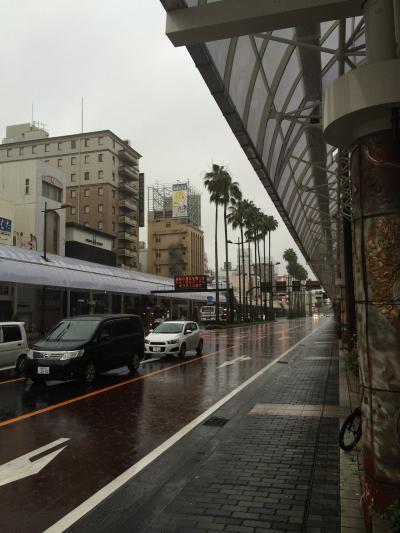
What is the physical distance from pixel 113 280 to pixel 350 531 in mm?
38630

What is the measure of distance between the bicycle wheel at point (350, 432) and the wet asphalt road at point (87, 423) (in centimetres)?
277

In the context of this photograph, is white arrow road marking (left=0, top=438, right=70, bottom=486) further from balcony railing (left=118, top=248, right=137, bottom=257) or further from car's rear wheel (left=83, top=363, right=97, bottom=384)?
balcony railing (left=118, top=248, right=137, bottom=257)

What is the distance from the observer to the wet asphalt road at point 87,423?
525 centimetres

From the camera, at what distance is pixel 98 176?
89.4 metres

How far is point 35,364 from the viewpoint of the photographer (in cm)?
1228

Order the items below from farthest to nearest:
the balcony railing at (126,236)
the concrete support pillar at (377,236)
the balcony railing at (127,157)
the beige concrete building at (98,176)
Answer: the balcony railing at (127,157)
the balcony railing at (126,236)
the beige concrete building at (98,176)
the concrete support pillar at (377,236)

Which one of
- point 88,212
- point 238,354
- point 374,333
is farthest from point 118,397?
point 88,212

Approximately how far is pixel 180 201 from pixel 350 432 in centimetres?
12735

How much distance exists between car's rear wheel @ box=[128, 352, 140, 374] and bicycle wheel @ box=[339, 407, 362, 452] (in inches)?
382

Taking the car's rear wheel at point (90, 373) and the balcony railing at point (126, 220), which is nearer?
the car's rear wheel at point (90, 373)

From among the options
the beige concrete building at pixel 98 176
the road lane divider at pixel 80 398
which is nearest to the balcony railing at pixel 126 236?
the beige concrete building at pixel 98 176

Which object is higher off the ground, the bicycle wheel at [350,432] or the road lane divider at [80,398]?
the bicycle wheel at [350,432]

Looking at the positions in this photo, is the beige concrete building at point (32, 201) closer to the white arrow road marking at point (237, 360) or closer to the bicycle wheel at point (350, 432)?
the white arrow road marking at point (237, 360)

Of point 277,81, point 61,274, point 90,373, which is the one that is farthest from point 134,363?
point 61,274
